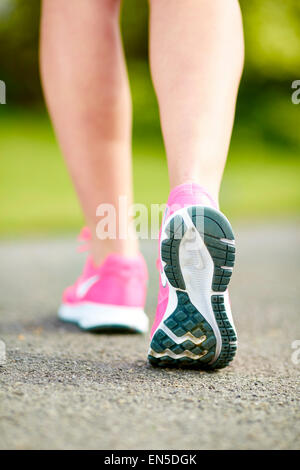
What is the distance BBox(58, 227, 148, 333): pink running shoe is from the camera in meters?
1.35

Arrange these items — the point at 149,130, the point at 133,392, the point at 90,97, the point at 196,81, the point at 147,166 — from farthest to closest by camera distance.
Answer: the point at 149,130
the point at 147,166
the point at 90,97
the point at 196,81
the point at 133,392

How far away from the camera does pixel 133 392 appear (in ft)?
2.95

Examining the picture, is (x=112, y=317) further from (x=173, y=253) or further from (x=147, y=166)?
(x=147, y=166)

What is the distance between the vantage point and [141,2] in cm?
1187

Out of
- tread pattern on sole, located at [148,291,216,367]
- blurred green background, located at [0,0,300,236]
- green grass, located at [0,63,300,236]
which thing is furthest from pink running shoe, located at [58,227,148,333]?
blurred green background, located at [0,0,300,236]

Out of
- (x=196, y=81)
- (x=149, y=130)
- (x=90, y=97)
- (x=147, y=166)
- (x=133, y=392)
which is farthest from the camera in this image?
(x=149, y=130)

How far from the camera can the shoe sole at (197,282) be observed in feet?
3.07

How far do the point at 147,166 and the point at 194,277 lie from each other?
25.7 feet

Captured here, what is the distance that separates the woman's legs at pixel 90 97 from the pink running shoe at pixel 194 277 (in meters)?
0.41

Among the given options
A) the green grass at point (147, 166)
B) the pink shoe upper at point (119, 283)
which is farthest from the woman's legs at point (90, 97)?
the green grass at point (147, 166)

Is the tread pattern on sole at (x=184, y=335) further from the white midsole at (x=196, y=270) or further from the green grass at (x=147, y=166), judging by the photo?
the green grass at (x=147, y=166)

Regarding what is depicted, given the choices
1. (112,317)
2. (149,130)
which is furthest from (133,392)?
(149,130)
